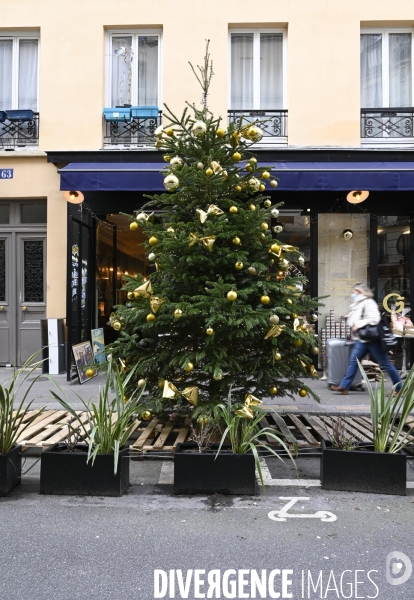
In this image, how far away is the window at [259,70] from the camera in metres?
10.5

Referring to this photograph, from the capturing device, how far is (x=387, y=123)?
33.8 feet

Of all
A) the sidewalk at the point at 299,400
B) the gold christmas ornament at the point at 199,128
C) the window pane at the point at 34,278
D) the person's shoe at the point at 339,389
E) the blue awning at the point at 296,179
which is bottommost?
the sidewalk at the point at 299,400

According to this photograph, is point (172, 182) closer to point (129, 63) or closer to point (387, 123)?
point (129, 63)

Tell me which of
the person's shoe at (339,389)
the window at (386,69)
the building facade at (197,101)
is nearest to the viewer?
the person's shoe at (339,389)

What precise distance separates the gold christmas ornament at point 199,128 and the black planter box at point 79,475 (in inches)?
133

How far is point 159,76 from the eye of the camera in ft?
34.4

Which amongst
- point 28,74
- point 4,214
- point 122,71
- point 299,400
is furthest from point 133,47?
point 299,400

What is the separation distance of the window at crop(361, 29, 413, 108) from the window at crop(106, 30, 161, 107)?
4.50m

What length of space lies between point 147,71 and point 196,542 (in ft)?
32.6

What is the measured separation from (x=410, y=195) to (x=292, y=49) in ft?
12.9

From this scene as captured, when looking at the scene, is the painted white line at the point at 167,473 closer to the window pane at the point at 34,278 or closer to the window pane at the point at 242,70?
the window pane at the point at 34,278

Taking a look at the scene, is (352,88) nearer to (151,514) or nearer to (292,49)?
(292,49)

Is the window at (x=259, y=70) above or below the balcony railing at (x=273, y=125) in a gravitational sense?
above

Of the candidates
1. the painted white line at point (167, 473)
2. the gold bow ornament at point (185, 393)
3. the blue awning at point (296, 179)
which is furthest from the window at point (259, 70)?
the painted white line at point (167, 473)
